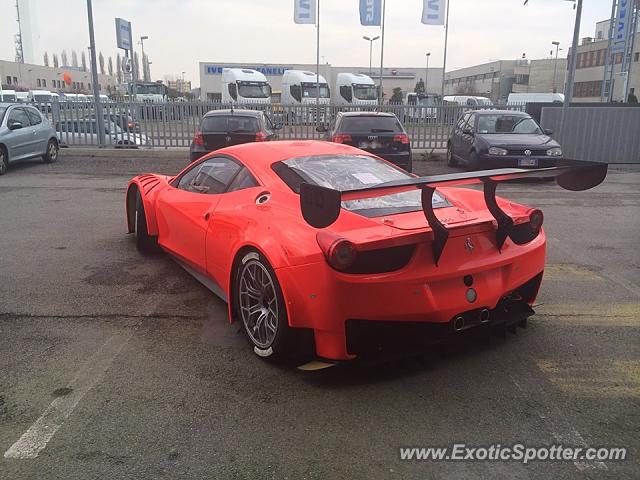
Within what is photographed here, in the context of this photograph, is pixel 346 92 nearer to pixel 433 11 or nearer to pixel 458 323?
pixel 433 11

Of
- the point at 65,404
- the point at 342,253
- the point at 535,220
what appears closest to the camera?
the point at 342,253

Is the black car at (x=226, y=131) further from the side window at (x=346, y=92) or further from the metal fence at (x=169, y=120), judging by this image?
the side window at (x=346, y=92)

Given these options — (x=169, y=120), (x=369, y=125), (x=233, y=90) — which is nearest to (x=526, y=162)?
(x=369, y=125)

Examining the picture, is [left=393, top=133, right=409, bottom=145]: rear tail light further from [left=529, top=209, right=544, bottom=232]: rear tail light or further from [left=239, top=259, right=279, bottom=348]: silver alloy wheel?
[left=239, top=259, right=279, bottom=348]: silver alloy wheel

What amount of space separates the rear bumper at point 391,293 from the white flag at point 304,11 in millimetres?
26851

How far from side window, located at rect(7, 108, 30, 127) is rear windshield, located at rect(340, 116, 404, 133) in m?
7.80

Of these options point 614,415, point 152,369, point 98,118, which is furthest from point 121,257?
point 98,118

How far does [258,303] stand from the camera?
357 centimetres

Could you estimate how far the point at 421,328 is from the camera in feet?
10.4

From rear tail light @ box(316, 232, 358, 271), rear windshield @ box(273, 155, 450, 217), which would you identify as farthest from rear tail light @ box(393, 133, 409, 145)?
rear tail light @ box(316, 232, 358, 271)

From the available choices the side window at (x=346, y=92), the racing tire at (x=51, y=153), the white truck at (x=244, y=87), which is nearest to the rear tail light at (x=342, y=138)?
the racing tire at (x=51, y=153)

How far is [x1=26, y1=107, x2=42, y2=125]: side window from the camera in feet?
45.8

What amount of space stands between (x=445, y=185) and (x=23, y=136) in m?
13.3

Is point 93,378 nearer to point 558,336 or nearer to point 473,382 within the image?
point 473,382
